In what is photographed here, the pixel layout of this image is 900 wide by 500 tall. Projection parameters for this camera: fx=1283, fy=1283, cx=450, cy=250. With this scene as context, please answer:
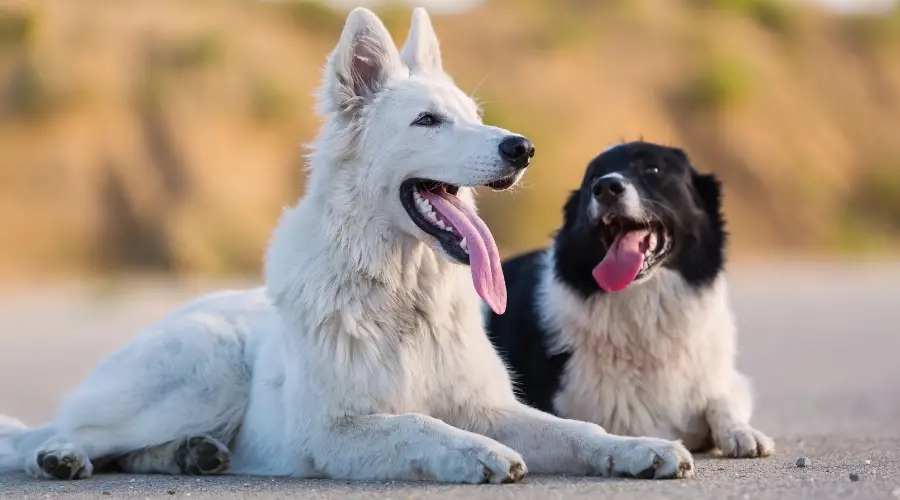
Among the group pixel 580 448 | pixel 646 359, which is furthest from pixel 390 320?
pixel 646 359

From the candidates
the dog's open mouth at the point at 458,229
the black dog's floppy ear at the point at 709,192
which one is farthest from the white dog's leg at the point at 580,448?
the black dog's floppy ear at the point at 709,192

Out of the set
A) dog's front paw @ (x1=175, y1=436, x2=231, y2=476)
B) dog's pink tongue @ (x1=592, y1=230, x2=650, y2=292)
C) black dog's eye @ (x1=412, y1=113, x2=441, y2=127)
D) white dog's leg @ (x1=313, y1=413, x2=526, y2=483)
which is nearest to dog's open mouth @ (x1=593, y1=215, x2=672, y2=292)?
dog's pink tongue @ (x1=592, y1=230, x2=650, y2=292)

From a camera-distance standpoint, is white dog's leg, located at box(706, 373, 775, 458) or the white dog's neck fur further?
white dog's leg, located at box(706, 373, 775, 458)

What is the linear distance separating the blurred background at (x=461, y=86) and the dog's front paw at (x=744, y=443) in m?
8.95

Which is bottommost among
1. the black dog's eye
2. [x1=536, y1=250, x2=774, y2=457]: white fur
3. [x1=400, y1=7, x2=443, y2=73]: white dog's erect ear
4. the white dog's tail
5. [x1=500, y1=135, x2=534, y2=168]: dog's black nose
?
the white dog's tail

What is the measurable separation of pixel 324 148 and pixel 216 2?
24413mm

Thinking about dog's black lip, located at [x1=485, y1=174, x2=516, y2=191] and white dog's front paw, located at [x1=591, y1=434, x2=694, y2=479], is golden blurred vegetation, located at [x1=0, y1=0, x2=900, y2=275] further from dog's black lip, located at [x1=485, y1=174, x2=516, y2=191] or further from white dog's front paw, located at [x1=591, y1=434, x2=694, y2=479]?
white dog's front paw, located at [x1=591, y1=434, x2=694, y2=479]

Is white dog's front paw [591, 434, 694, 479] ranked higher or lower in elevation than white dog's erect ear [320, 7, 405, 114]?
lower

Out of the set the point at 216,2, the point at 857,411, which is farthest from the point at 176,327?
the point at 216,2

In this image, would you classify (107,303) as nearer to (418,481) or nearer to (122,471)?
(122,471)

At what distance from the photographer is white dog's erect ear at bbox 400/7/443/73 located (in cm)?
610

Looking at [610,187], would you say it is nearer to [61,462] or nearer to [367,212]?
[367,212]

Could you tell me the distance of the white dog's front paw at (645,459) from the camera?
196 inches

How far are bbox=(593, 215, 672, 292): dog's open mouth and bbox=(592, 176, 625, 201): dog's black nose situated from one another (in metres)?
0.16
